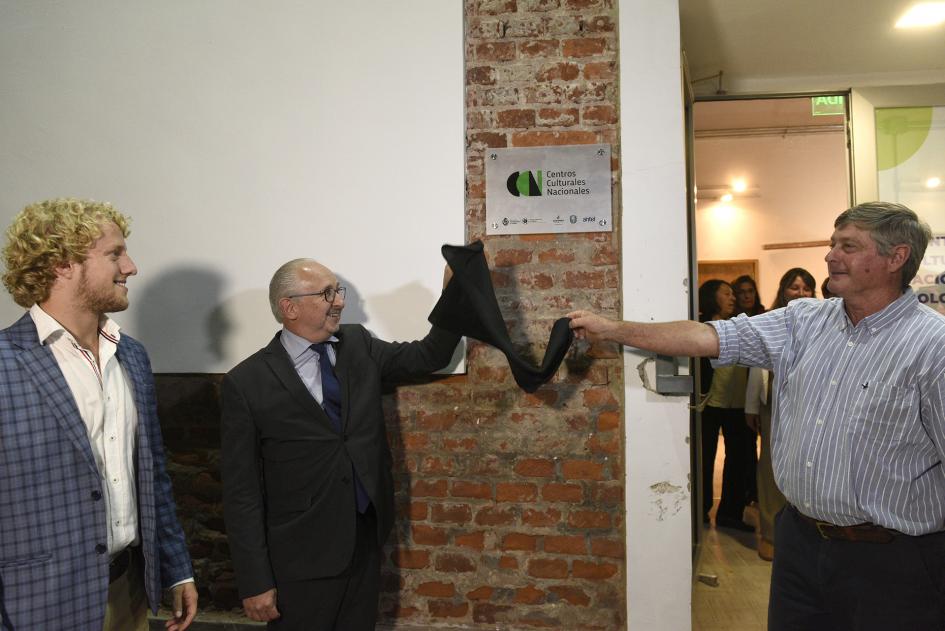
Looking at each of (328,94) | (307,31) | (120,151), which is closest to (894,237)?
(328,94)

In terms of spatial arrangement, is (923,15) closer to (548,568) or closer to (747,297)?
(747,297)

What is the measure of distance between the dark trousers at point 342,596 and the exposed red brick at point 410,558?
0.34 m

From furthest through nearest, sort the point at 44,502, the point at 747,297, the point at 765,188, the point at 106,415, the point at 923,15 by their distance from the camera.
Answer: the point at 765,188 < the point at 747,297 < the point at 923,15 < the point at 106,415 < the point at 44,502

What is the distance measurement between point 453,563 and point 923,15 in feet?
10.5

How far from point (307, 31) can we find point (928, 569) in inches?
111

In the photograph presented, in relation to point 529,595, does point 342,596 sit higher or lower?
higher

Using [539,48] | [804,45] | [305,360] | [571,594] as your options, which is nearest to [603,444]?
[571,594]

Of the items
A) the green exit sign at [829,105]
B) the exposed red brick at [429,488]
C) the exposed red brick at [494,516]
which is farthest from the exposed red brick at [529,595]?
the green exit sign at [829,105]

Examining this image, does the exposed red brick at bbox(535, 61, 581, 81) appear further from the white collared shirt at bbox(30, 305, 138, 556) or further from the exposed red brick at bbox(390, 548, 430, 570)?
the exposed red brick at bbox(390, 548, 430, 570)

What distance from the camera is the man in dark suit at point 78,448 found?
1.43 m

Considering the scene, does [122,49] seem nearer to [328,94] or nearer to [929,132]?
[328,94]

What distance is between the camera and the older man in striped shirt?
5.41 ft

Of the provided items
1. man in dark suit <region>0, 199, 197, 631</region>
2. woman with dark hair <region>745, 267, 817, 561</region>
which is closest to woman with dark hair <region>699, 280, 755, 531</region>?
woman with dark hair <region>745, 267, 817, 561</region>

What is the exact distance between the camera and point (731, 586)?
3453mm
